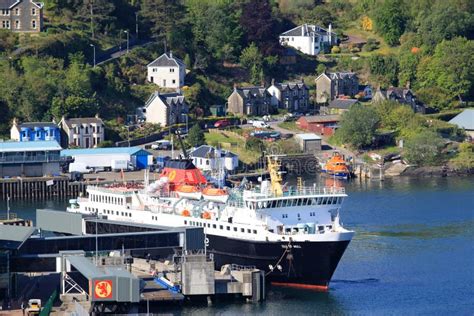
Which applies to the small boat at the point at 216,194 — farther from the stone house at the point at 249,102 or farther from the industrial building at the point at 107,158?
the stone house at the point at 249,102

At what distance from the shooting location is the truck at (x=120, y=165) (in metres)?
93.6

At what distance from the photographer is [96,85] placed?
104812mm

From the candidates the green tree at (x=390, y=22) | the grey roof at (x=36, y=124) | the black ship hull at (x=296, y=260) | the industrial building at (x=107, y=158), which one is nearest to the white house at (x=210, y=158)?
the industrial building at (x=107, y=158)

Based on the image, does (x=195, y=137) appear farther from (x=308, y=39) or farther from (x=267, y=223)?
(x=267, y=223)

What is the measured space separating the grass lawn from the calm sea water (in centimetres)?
867

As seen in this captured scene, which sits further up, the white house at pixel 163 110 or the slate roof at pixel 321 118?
the white house at pixel 163 110

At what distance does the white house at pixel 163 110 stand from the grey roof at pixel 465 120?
19.9 m

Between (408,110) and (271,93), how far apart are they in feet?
35.1

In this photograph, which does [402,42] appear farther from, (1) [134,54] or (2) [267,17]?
(1) [134,54]

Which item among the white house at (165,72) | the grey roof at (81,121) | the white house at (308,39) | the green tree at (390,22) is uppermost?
the green tree at (390,22)

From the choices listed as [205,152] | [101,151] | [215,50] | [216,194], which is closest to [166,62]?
[215,50]

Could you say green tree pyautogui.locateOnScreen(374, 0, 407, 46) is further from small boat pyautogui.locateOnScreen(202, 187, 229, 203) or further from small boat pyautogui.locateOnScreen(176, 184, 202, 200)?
small boat pyautogui.locateOnScreen(202, 187, 229, 203)

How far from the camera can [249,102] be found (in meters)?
110

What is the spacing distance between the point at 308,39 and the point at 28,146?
3824 centimetres
